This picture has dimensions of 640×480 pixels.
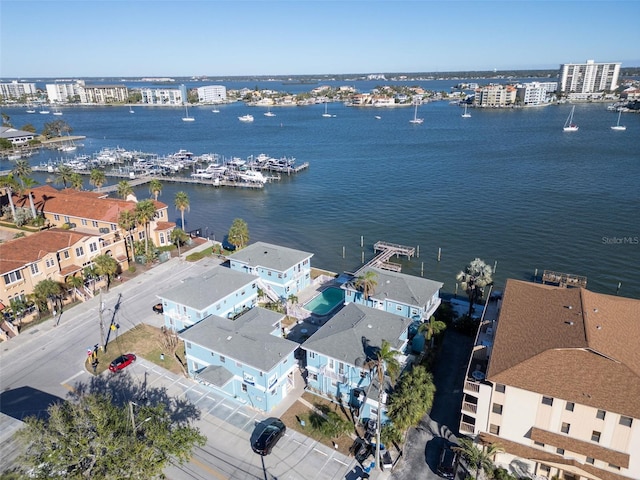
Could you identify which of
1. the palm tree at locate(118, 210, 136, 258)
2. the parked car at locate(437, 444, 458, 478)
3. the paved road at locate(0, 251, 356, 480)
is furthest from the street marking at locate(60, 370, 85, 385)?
the parked car at locate(437, 444, 458, 478)

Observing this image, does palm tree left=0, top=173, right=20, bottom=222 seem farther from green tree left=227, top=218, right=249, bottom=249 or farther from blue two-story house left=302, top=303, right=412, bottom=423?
blue two-story house left=302, top=303, right=412, bottom=423

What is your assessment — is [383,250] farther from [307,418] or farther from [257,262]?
[307,418]

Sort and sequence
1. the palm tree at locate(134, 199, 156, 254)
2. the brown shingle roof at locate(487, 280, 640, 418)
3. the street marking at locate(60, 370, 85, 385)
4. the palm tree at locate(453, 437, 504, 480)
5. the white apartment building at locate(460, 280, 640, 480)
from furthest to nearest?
the palm tree at locate(134, 199, 156, 254), the street marking at locate(60, 370, 85, 385), the palm tree at locate(453, 437, 504, 480), the brown shingle roof at locate(487, 280, 640, 418), the white apartment building at locate(460, 280, 640, 480)

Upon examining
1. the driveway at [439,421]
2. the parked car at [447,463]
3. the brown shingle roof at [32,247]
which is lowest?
the driveway at [439,421]

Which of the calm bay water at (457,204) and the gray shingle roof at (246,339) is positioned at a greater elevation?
the gray shingle roof at (246,339)

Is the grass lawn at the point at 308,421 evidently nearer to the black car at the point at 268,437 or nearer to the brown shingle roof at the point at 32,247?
the black car at the point at 268,437

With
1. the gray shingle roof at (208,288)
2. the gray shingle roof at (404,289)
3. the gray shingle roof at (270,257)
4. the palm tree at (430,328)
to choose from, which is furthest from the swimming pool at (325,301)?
the palm tree at (430,328)
